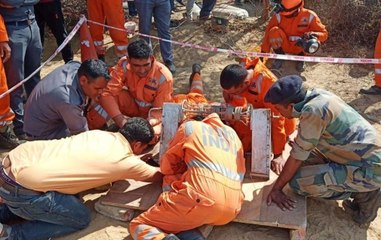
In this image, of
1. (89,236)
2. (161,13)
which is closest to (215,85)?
(161,13)

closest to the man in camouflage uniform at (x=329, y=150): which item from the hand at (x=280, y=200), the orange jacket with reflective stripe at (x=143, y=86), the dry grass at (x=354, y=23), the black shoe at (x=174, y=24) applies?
the hand at (x=280, y=200)

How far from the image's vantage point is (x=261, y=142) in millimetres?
3875

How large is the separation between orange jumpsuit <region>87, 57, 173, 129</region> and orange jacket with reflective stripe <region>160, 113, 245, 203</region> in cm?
114

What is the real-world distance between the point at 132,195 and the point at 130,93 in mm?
1344

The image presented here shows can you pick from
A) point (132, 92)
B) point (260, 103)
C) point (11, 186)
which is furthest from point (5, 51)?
point (260, 103)

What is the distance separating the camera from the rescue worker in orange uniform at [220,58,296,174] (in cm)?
394

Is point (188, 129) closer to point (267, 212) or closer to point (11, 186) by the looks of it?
A: point (267, 212)

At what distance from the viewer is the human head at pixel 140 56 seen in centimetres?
425

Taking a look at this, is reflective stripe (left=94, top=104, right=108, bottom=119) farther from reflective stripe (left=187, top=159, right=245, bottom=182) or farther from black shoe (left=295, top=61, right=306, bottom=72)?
black shoe (left=295, top=61, right=306, bottom=72)

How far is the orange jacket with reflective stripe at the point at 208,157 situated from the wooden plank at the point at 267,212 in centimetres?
29

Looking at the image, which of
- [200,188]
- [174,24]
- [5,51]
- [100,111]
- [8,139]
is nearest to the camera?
[200,188]

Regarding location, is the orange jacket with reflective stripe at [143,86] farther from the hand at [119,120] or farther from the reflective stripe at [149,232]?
the reflective stripe at [149,232]

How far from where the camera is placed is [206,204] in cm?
311

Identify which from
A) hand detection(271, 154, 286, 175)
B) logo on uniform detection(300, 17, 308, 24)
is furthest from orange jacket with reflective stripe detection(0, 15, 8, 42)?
logo on uniform detection(300, 17, 308, 24)
